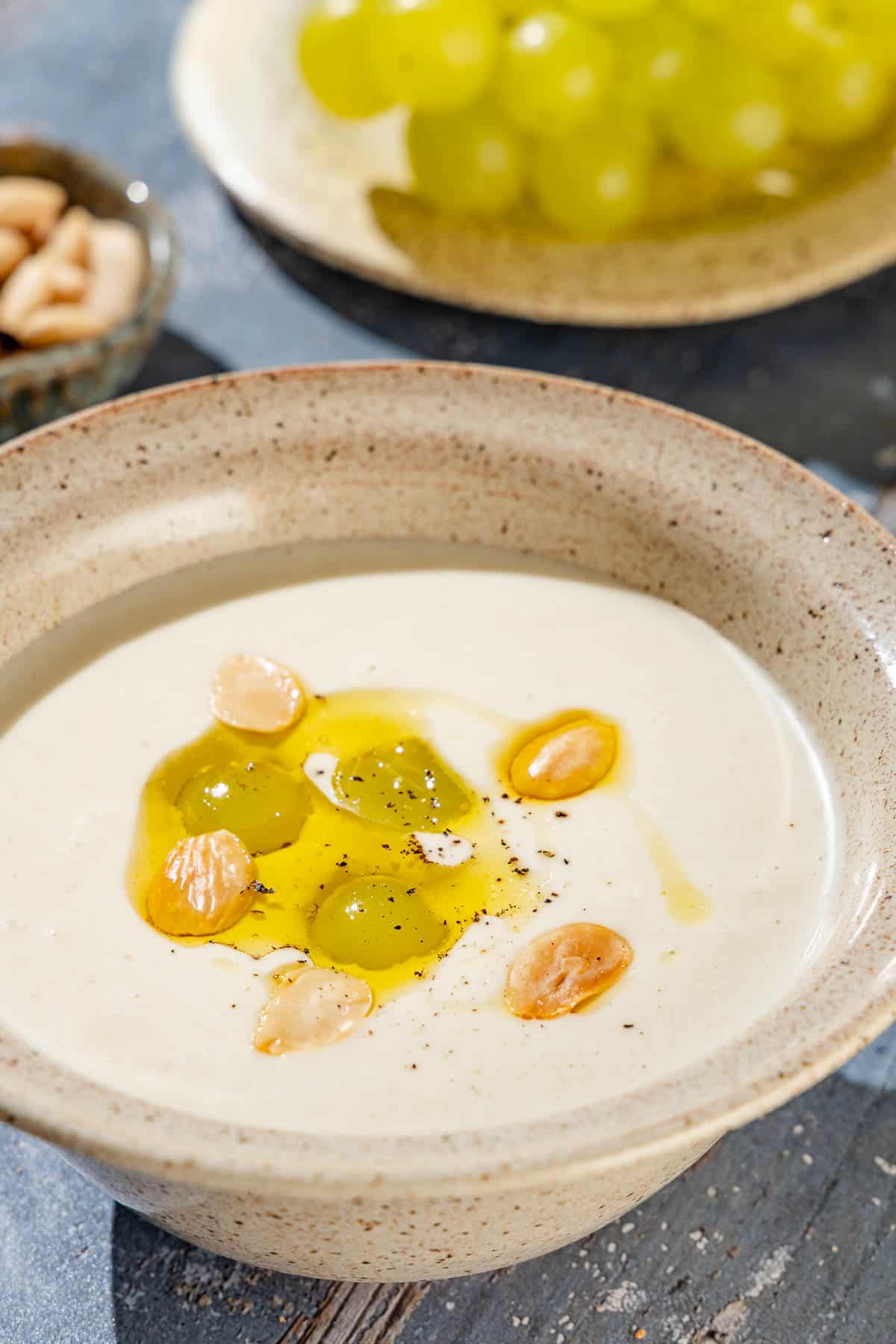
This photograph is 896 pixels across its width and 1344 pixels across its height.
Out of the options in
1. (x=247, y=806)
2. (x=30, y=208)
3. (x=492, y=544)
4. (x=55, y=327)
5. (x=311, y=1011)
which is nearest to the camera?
(x=311, y=1011)

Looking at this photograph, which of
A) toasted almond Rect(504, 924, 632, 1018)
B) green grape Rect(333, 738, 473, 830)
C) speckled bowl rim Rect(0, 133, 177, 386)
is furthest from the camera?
speckled bowl rim Rect(0, 133, 177, 386)

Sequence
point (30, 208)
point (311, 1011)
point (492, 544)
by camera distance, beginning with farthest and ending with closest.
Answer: point (30, 208) < point (492, 544) < point (311, 1011)

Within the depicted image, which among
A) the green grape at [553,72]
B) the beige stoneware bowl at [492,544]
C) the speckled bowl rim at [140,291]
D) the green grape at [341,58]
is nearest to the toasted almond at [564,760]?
the beige stoneware bowl at [492,544]

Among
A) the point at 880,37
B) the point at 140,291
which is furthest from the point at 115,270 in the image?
the point at 880,37

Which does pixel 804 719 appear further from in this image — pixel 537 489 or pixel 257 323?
pixel 257 323

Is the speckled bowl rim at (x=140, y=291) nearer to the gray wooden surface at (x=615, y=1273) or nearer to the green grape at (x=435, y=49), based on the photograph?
the green grape at (x=435, y=49)

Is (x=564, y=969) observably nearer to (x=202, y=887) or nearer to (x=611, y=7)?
(x=202, y=887)

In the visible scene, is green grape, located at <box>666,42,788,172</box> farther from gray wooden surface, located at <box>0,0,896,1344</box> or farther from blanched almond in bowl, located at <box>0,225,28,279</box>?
gray wooden surface, located at <box>0,0,896,1344</box>

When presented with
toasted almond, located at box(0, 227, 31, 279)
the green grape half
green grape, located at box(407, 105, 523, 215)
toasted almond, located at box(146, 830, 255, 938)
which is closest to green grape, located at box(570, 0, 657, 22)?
the green grape half
